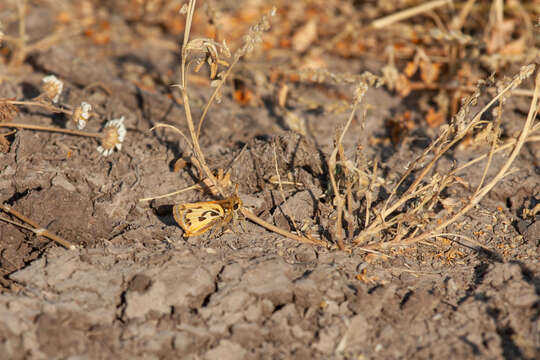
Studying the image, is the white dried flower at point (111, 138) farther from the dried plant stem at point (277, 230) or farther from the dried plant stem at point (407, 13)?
the dried plant stem at point (407, 13)

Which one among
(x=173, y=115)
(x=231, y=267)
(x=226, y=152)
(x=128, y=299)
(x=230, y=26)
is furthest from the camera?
(x=230, y=26)

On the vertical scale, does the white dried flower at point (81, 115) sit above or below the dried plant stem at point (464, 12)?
below

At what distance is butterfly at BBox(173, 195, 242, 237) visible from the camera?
222cm

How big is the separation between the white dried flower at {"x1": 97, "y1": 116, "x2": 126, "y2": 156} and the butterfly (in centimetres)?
67

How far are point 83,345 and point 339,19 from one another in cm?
338

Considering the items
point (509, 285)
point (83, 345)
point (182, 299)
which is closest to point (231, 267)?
point (182, 299)

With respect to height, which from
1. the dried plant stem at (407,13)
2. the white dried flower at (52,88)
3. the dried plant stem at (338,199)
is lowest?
the white dried flower at (52,88)

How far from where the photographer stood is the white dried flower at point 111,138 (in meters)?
2.66

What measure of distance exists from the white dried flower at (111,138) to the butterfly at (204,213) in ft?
2.21

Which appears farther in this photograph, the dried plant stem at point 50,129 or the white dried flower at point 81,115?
the white dried flower at point 81,115

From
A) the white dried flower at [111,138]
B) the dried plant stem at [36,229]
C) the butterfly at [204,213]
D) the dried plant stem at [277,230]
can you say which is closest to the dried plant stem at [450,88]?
the dried plant stem at [277,230]

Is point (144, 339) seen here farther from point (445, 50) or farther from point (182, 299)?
point (445, 50)

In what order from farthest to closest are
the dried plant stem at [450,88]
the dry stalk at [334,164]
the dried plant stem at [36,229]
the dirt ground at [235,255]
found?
the dried plant stem at [450,88], the dried plant stem at [36,229], the dry stalk at [334,164], the dirt ground at [235,255]

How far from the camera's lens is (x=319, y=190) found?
2488 millimetres
